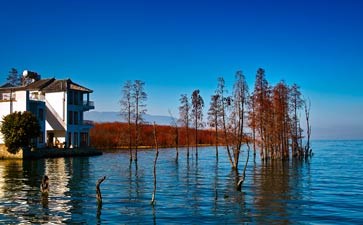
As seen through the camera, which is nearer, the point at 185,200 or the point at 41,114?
the point at 185,200

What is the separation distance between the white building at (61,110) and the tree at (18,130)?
9048 mm

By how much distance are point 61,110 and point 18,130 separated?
16.3 metres

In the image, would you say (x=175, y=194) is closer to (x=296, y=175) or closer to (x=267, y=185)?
(x=267, y=185)

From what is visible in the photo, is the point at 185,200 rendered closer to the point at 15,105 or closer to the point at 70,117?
the point at 15,105

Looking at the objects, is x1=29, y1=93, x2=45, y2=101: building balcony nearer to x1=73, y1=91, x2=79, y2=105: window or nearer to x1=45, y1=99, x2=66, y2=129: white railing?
x1=45, y1=99, x2=66, y2=129: white railing

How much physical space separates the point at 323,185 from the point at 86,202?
1928cm

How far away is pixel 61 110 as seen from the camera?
252 feet

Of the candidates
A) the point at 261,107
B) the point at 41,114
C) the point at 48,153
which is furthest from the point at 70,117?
the point at 261,107

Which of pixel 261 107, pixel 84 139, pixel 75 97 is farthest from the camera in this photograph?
pixel 84 139

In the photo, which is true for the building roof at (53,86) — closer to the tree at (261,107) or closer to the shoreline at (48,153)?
the shoreline at (48,153)

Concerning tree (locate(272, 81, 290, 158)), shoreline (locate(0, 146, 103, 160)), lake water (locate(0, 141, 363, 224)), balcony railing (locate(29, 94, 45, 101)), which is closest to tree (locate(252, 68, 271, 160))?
tree (locate(272, 81, 290, 158))

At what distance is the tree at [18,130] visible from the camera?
60.8 metres

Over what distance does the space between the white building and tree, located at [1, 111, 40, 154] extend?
9.05 meters

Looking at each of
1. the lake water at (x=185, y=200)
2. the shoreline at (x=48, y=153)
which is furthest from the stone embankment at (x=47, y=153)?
the lake water at (x=185, y=200)
